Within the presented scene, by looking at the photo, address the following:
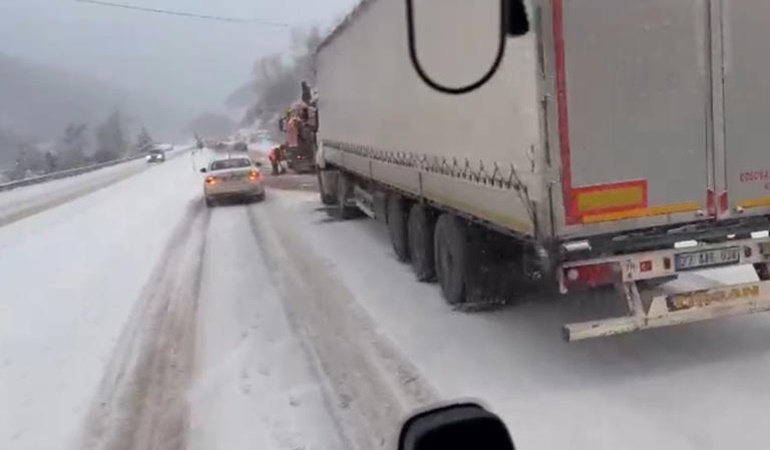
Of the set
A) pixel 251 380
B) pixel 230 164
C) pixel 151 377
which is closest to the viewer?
pixel 251 380

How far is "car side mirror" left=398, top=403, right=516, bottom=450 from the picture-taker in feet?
5.51

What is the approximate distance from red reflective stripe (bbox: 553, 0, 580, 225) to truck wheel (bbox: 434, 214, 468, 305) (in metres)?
2.38

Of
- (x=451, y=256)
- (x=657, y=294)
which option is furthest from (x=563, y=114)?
(x=451, y=256)

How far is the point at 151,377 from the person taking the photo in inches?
277

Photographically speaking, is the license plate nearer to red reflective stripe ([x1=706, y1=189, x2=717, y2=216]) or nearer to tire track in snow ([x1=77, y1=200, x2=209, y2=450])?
red reflective stripe ([x1=706, y1=189, x2=717, y2=216])

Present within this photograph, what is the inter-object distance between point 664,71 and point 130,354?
5.33 metres

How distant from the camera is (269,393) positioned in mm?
6352

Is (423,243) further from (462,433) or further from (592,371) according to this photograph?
(462,433)

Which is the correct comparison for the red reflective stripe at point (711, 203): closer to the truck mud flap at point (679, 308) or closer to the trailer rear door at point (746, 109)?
the trailer rear door at point (746, 109)

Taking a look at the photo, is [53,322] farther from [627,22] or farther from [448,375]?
[627,22]

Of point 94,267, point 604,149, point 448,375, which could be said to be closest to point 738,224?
point 604,149

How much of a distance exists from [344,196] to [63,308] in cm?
837

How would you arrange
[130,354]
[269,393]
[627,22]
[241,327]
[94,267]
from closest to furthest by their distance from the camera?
1. [627,22]
2. [269,393]
3. [130,354]
4. [241,327]
5. [94,267]

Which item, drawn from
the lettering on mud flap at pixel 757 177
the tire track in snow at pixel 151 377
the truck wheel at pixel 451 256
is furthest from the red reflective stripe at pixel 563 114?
the tire track in snow at pixel 151 377
